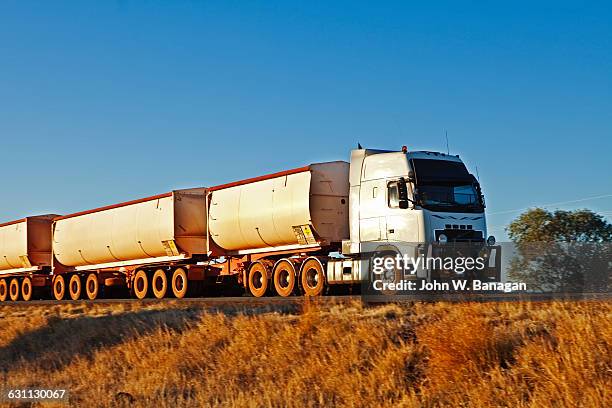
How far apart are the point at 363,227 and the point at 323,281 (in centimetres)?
186

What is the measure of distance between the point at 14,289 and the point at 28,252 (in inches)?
139

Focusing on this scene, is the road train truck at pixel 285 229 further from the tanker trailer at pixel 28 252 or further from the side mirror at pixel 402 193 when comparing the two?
the tanker trailer at pixel 28 252

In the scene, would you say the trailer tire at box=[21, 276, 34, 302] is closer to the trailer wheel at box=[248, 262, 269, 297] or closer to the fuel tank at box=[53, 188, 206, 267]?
the fuel tank at box=[53, 188, 206, 267]

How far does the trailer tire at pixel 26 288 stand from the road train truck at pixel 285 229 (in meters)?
3.43

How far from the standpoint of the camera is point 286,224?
21.0 m

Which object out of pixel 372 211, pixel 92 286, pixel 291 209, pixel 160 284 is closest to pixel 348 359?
pixel 372 211

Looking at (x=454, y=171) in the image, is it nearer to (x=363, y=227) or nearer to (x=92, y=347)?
(x=363, y=227)

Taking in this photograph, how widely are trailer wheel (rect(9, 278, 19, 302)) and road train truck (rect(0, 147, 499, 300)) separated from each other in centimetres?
553

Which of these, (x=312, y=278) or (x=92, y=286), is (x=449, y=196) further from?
(x=92, y=286)

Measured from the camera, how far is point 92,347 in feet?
47.5

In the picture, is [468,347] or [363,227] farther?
[363,227]

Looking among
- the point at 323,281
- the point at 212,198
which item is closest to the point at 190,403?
the point at 323,281

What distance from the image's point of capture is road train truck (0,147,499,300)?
17828 millimetres

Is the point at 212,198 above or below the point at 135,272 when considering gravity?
above
